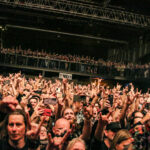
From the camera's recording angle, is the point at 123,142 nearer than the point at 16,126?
No

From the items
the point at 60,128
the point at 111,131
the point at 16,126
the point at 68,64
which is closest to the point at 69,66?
the point at 68,64

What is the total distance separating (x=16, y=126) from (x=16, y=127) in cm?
1

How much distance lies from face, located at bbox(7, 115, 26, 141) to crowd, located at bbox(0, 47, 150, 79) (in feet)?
42.7

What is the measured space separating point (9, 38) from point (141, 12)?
12.3 metres

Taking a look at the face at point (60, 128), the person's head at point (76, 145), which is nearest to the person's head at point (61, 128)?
the face at point (60, 128)

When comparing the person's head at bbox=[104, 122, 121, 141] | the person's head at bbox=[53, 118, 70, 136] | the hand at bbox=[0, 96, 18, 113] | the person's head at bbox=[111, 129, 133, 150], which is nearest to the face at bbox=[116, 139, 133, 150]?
the person's head at bbox=[111, 129, 133, 150]

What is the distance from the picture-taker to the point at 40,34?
2022cm

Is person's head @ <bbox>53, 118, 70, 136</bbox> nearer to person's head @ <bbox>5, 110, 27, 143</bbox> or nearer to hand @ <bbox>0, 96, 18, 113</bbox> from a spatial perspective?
person's head @ <bbox>5, 110, 27, 143</bbox>

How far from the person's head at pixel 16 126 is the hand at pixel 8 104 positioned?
0.23 feet

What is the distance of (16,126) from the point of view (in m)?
2.14

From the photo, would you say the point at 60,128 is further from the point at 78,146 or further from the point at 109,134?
the point at 109,134

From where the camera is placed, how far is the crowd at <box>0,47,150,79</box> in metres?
15.0

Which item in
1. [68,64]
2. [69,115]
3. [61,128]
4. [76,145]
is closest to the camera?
[76,145]

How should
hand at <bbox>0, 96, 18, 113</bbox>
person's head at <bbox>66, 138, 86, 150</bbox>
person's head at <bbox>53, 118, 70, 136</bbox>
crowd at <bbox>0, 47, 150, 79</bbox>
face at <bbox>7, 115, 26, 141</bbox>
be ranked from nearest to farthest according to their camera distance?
person's head at <bbox>66, 138, 86, 150</bbox>, face at <bbox>7, 115, 26, 141</bbox>, hand at <bbox>0, 96, 18, 113</bbox>, person's head at <bbox>53, 118, 70, 136</bbox>, crowd at <bbox>0, 47, 150, 79</bbox>
